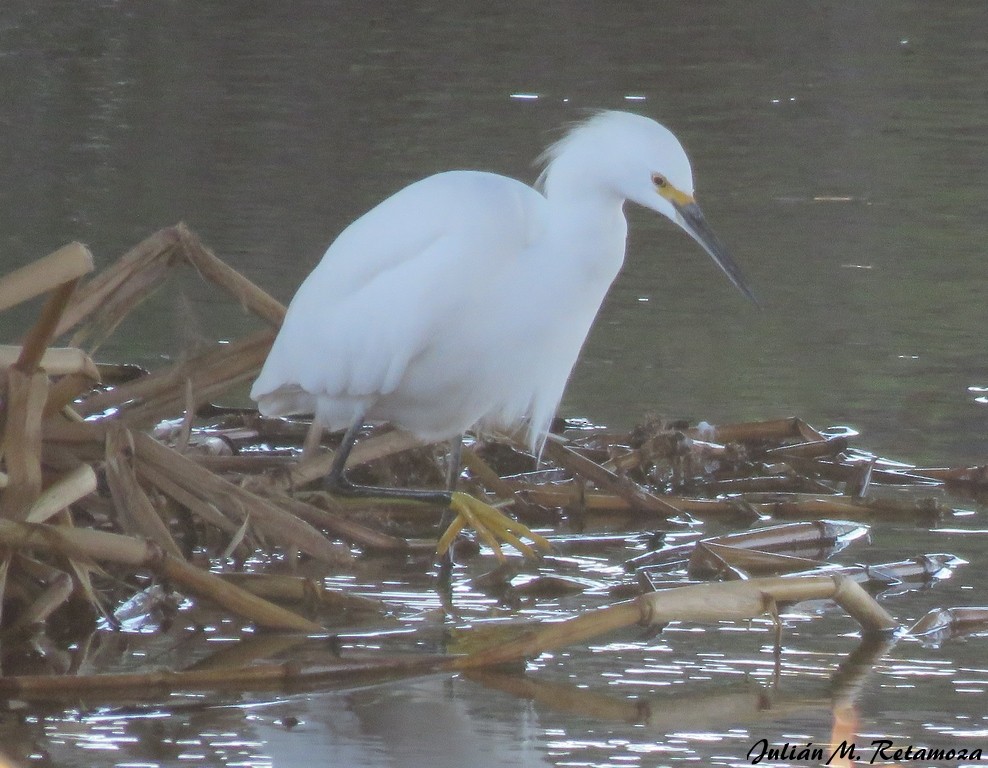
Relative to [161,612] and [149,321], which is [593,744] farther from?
[149,321]

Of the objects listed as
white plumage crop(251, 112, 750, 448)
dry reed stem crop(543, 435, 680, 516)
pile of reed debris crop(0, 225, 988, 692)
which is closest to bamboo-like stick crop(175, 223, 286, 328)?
pile of reed debris crop(0, 225, 988, 692)

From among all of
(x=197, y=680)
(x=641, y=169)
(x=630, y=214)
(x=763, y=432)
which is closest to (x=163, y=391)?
(x=641, y=169)

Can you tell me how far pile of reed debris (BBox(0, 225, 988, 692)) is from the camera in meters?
3.20

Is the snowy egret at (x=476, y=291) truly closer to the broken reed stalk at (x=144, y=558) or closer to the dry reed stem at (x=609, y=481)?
the dry reed stem at (x=609, y=481)

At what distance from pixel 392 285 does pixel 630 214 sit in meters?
3.86

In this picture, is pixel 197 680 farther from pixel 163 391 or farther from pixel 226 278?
pixel 226 278

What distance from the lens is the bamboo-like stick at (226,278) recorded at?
410cm

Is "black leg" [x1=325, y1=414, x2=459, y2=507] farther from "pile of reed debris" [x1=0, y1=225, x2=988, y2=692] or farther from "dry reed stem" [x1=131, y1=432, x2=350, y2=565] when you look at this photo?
"dry reed stem" [x1=131, y1=432, x2=350, y2=565]

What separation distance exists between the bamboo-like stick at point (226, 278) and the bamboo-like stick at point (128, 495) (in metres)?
0.68

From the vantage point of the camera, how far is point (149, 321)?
19.4 ft

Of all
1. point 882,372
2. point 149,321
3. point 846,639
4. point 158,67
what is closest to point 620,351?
point 882,372

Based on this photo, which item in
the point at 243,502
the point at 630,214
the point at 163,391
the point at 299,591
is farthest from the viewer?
the point at 630,214

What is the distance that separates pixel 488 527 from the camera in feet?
13.0

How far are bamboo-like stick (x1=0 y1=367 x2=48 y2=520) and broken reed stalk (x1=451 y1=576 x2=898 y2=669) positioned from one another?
0.88 m
